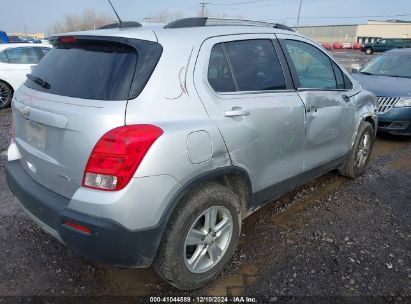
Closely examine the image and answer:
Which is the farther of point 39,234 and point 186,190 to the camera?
point 39,234

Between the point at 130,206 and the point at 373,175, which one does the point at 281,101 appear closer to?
the point at 130,206

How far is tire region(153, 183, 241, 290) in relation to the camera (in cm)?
237

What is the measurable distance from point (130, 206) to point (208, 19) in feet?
5.23

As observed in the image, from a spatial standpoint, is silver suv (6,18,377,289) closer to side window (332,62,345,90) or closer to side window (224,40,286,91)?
side window (224,40,286,91)

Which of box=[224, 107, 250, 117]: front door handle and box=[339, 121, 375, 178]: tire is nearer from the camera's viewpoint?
box=[224, 107, 250, 117]: front door handle

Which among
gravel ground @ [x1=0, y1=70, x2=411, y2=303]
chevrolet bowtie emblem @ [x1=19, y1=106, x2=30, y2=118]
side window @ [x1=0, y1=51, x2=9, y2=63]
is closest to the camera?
chevrolet bowtie emblem @ [x1=19, y1=106, x2=30, y2=118]

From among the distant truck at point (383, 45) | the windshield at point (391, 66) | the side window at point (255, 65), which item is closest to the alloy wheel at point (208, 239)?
the side window at point (255, 65)

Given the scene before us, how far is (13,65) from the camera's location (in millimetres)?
9445

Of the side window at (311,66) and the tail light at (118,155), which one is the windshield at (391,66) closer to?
the side window at (311,66)

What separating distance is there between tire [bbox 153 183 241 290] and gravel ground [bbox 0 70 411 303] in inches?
6.4

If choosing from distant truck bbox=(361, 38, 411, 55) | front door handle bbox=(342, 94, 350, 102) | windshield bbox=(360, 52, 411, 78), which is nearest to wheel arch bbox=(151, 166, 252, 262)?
front door handle bbox=(342, 94, 350, 102)

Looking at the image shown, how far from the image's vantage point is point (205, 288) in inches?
107

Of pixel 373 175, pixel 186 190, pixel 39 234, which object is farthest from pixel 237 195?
pixel 373 175

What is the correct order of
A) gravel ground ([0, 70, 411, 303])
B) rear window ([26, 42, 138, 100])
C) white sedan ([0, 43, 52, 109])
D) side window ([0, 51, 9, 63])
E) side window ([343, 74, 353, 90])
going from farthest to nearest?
side window ([0, 51, 9, 63]) → white sedan ([0, 43, 52, 109]) → side window ([343, 74, 353, 90]) → gravel ground ([0, 70, 411, 303]) → rear window ([26, 42, 138, 100])
